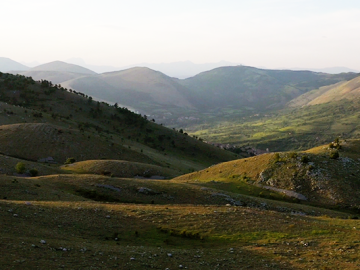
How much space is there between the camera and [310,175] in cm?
4844

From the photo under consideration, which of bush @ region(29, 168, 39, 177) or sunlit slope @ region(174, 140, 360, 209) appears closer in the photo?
bush @ region(29, 168, 39, 177)

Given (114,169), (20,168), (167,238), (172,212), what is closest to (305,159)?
(172,212)

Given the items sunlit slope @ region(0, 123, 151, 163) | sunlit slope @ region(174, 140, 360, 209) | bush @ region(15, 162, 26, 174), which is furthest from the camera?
sunlit slope @ region(0, 123, 151, 163)

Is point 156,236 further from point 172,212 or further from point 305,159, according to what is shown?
point 305,159

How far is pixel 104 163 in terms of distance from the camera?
5869 centimetres

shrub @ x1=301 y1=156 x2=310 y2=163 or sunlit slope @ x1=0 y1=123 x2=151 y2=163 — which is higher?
shrub @ x1=301 y1=156 x2=310 y2=163

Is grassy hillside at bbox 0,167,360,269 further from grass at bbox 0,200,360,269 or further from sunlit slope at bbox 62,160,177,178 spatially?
sunlit slope at bbox 62,160,177,178

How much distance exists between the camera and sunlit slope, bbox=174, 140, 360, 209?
149 ft


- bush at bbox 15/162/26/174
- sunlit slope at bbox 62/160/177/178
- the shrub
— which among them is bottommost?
sunlit slope at bbox 62/160/177/178

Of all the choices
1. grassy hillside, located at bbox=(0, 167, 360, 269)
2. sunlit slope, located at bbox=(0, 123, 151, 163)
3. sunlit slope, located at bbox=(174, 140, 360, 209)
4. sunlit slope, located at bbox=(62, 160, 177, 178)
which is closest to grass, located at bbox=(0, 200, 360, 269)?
grassy hillside, located at bbox=(0, 167, 360, 269)

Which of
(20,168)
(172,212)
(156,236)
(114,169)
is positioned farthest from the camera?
(114,169)

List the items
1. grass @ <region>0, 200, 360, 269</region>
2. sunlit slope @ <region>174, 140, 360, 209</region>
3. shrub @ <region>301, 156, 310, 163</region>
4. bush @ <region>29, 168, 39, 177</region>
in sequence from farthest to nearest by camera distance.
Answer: shrub @ <region>301, 156, 310, 163</region> → sunlit slope @ <region>174, 140, 360, 209</region> → bush @ <region>29, 168, 39, 177</region> → grass @ <region>0, 200, 360, 269</region>

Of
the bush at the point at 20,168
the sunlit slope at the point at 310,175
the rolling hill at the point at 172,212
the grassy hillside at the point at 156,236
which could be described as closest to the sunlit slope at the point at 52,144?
the rolling hill at the point at 172,212

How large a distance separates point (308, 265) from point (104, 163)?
149 feet
